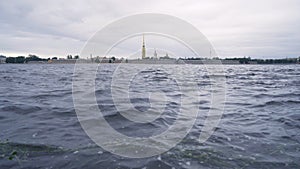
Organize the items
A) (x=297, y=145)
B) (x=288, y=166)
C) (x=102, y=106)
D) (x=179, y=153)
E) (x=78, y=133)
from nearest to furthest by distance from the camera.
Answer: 1. (x=288, y=166)
2. (x=179, y=153)
3. (x=297, y=145)
4. (x=78, y=133)
5. (x=102, y=106)

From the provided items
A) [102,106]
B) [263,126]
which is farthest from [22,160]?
[263,126]

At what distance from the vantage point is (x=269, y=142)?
4.75 m

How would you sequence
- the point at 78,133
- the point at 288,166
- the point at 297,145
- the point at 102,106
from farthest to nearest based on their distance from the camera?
the point at 102,106
the point at 78,133
the point at 297,145
the point at 288,166

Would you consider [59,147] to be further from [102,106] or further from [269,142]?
[269,142]

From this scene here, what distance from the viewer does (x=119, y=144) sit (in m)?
4.60

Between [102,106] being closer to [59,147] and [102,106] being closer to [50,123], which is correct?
[50,123]

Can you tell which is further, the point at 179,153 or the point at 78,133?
the point at 78,133

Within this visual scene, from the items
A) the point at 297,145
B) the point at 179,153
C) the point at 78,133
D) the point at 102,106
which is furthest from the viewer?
the point at 102,106

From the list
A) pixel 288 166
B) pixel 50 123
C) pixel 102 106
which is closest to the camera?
pixel 288 166

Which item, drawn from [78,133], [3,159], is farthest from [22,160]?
[78,133]

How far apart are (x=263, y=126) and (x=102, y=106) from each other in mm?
5334

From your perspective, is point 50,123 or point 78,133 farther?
point 50,123

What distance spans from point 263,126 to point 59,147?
5.14 meters

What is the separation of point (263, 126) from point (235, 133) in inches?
46.1
